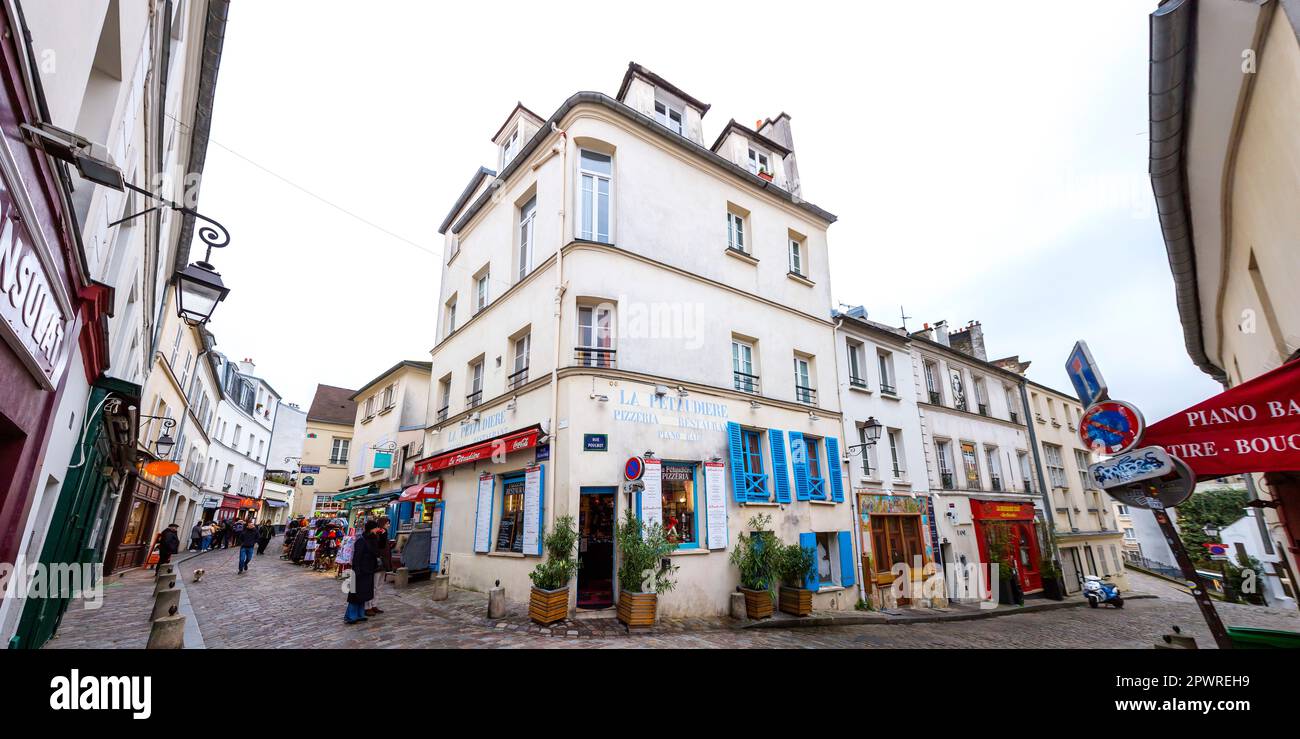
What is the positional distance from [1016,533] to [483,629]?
781 inches

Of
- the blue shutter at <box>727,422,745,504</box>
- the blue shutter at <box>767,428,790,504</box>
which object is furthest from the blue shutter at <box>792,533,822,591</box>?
the blue shutter at <box>727,422,745,504</box>

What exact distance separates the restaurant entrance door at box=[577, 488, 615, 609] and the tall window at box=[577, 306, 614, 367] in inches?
111

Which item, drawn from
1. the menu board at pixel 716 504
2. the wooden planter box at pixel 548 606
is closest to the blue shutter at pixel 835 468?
the menu board at pixel 716 504

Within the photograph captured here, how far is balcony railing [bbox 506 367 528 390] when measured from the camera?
11.8 meters

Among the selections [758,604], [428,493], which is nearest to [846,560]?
[758,604]

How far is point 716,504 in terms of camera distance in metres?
10.5

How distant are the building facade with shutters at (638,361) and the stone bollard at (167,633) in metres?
5.14

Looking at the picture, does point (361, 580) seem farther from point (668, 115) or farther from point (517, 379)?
point (668, 115)

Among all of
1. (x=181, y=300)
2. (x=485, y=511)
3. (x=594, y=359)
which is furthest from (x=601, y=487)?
(x=181, y=300)

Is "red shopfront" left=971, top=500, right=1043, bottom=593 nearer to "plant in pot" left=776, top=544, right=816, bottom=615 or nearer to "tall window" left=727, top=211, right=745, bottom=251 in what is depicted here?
"plant in pot" left=776, top=544, right=816, bottom=615

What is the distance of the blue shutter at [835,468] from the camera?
13070 mm

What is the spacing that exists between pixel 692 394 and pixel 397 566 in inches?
429

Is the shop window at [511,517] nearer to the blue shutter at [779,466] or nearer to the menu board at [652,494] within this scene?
the menu board at [652,494]

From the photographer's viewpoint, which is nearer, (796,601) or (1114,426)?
(1114,426)
